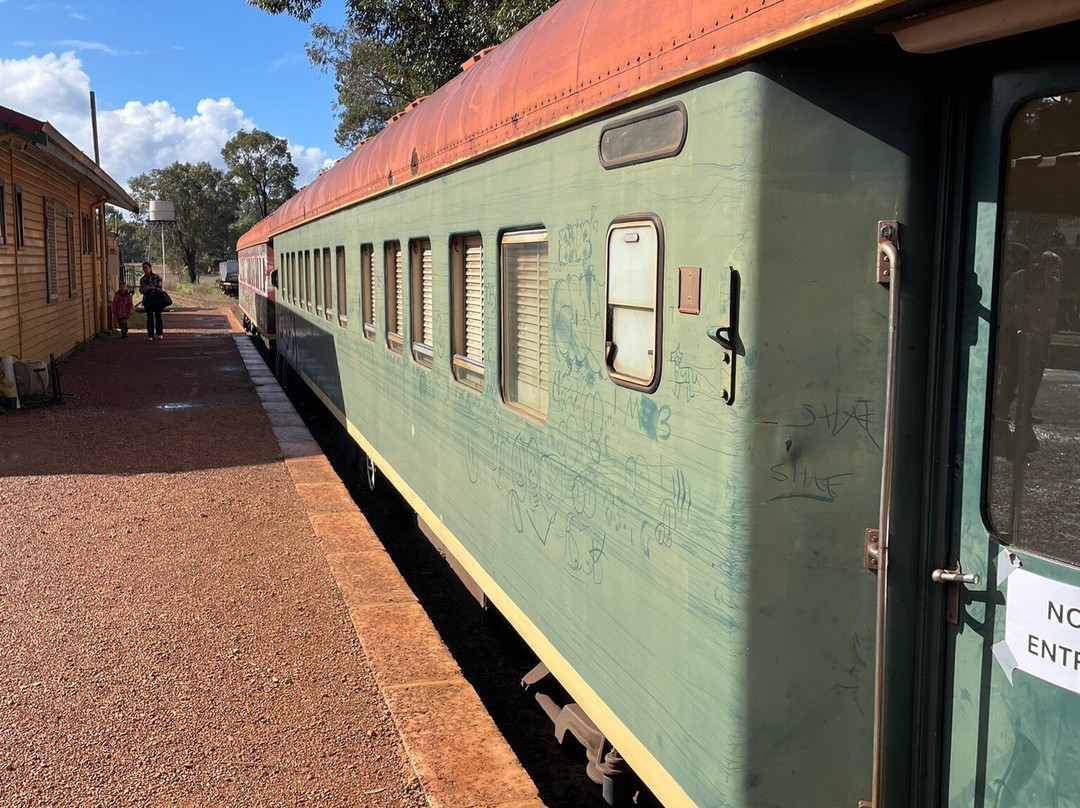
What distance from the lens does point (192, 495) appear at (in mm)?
8695

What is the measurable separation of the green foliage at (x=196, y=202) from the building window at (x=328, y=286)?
235 feet

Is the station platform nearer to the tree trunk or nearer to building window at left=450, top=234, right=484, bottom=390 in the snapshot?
building window at left=450, top=234, right=484, bottom=390

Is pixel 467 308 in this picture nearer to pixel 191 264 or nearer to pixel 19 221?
pixel 19 221

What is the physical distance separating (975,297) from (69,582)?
230 inches

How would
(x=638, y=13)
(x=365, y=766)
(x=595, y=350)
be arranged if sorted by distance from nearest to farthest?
(x=638, y=13) → (x=595, y=350) → (x=365, y=766)

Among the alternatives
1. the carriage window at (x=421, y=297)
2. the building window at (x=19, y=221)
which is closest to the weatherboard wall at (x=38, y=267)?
the building window at (x=19, y=221)

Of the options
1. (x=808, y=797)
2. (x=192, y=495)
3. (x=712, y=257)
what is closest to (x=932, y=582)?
(x=808, y=797)

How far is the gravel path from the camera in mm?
3934

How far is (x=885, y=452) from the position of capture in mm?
2309

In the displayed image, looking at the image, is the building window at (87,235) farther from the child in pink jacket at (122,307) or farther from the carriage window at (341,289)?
the carriage window at (341,289)

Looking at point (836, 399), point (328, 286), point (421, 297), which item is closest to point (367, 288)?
point (421, 297)

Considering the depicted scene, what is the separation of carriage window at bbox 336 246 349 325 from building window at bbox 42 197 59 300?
1040 cm

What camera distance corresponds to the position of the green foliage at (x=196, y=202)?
79000 mm

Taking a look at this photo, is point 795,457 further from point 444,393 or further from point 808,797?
point 444,393
